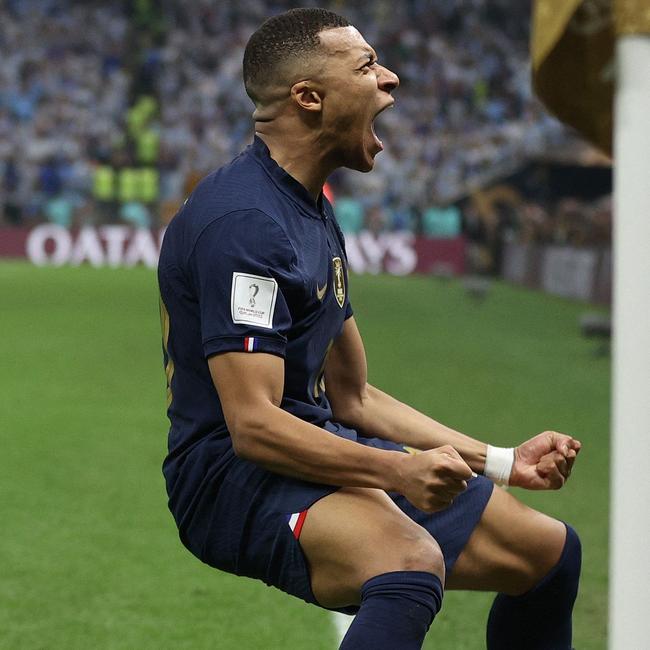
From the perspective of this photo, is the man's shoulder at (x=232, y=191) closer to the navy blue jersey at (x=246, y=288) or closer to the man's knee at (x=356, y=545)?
the navy blue jersey at (x=246, y=288)

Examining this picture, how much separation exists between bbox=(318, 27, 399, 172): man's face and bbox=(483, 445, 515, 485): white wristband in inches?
34.1

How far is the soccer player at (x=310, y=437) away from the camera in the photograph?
293 cm

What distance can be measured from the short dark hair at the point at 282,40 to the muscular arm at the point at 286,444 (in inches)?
29.7

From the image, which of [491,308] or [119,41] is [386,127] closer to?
[119,41]

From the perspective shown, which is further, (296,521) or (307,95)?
(307,95)

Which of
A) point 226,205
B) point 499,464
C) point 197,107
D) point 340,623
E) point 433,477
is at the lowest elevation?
point 340,623

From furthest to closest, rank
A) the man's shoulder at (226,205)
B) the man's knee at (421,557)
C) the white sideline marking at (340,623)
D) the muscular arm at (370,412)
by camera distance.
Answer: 1. the white sideline marking at (340,623)
2. the muscular arm at (370,412)
3. the man's shoulder at (226,205)
4. the man's knee at (421,557)

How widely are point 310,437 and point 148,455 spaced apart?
4893mm

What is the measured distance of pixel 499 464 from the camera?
353 cm

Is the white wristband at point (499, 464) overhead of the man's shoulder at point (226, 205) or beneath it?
beneath

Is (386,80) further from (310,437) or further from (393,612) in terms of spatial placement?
(393,612)

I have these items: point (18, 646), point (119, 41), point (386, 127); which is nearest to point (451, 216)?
point (386, 127)

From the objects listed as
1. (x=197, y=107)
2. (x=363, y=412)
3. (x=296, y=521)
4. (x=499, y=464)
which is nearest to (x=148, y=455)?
(x=363, y=412)

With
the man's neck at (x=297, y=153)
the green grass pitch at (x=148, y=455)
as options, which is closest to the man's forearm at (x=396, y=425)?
the man's neck at (x=297, y=153)
